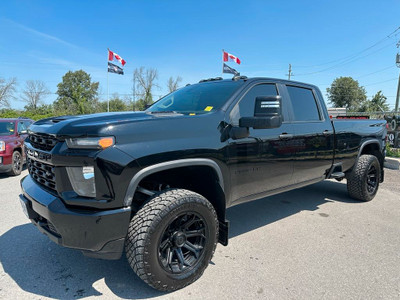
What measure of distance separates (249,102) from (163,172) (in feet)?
4.24

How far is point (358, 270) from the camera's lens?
2721 millimetres

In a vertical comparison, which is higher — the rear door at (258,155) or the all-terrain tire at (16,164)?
the rear door at (258,155)

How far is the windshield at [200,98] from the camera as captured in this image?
299cm

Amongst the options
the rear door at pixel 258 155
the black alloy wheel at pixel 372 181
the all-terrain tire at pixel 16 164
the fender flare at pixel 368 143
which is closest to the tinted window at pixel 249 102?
the rear door at pixel 258 155

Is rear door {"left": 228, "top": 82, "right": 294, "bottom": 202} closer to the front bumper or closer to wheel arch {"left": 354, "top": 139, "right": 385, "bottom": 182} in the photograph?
the front bumper

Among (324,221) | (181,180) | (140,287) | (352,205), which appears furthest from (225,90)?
(352,205)

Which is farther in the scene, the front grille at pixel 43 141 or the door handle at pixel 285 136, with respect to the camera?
the door handle at pixel 285 136

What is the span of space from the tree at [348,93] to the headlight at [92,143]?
5980 centimetres

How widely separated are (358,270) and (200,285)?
1.59 m

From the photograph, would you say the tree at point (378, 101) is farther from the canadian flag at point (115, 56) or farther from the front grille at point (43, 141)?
the front grille at point (43, 141)

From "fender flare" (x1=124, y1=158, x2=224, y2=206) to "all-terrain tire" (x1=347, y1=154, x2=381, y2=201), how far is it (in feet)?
10.7

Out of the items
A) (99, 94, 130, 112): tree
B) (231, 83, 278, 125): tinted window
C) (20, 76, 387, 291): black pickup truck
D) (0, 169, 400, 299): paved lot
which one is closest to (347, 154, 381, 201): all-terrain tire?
(0, 169, 400, 299): paved lot

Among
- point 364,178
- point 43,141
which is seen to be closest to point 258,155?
point 43,141

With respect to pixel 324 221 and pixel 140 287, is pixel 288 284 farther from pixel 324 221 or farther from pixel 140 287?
pixel 324 221
